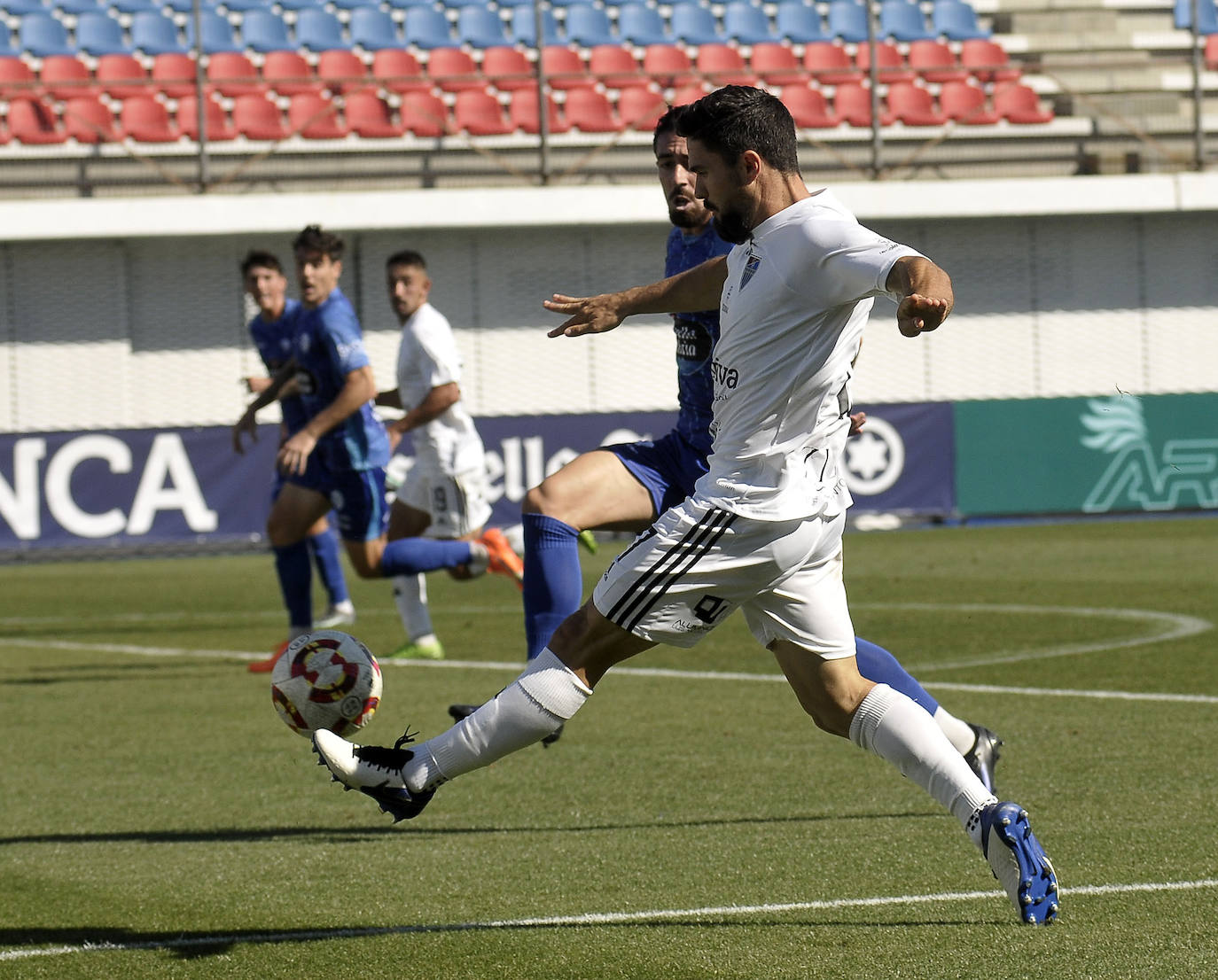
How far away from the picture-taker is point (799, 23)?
84.0 ft

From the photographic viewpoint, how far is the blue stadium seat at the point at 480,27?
81.7ft

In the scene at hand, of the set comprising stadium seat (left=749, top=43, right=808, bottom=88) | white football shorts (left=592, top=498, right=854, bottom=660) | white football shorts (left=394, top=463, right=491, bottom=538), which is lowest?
white football shorts (left=394, top=463, right=491, bottom=538)

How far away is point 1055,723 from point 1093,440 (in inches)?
544

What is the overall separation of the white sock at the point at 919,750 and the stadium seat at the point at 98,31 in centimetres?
2179

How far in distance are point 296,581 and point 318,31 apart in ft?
53.0

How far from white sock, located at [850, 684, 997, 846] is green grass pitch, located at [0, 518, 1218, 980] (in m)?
0.33

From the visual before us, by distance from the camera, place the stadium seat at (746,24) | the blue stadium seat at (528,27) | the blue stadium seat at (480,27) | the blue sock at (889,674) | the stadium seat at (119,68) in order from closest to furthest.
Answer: the blue sock at (889,674) → the stadium seat at (119,68) → the blue stadium seat at (480,27) → the stadium seat at (746,24) → the blue stadium seat at (528,27)

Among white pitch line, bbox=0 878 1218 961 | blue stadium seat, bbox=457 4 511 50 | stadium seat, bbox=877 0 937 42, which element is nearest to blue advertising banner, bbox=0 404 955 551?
blue stadium seat, bbox=457 4 511 50

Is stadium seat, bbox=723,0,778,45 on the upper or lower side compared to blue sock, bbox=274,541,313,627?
upper

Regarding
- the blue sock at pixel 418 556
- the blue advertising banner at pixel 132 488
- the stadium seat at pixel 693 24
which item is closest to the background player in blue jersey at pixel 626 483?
the blue sock at pixel 418 556

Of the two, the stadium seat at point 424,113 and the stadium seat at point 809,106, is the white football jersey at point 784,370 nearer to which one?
the stadium seat at point 424,113

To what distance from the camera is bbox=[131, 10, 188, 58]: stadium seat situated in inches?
952

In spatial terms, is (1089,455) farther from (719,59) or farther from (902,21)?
(902,21)

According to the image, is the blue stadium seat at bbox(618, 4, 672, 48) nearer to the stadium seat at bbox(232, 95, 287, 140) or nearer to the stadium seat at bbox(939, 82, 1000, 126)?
the stadium seat at bbox(939, 82, 1000, 126)
